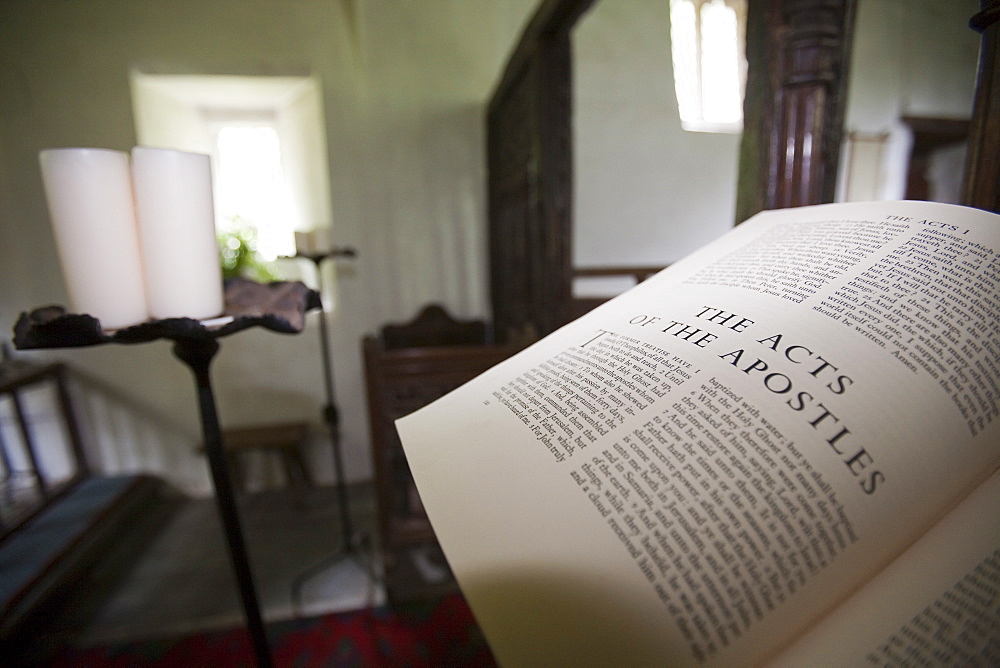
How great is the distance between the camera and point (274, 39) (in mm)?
1868

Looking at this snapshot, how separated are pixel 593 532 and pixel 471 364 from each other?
946mm

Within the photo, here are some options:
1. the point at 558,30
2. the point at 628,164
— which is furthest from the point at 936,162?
the point at 558,30

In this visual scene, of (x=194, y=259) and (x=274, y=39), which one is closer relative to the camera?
(x=194, y=259)

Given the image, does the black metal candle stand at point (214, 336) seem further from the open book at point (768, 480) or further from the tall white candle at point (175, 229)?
the open book at point (768, 480)

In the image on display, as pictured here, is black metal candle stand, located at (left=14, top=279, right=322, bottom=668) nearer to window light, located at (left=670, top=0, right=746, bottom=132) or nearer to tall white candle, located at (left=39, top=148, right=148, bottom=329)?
tall white candle, located at (left=39, top=148, right=148, bottom=329)

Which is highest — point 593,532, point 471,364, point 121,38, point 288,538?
point 121,38

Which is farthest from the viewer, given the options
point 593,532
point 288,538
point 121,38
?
point 288,538

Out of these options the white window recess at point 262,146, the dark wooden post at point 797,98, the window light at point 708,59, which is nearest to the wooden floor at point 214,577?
the white window recess at point 262,146

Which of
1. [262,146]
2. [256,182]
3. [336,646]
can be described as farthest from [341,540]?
[262,146]

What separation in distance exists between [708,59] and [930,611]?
3.36 m

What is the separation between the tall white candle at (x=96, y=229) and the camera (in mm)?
377

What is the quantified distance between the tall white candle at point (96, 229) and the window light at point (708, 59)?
2.96 meters

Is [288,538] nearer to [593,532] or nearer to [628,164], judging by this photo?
[593,532]

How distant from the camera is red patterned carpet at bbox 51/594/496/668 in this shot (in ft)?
3.64
